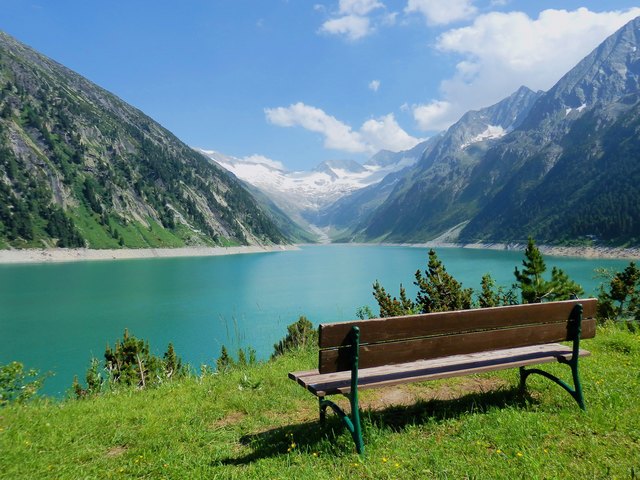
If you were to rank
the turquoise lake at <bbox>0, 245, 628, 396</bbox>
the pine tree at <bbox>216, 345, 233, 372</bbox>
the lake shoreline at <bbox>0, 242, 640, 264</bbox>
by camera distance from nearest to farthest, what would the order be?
the pine tree at <bbox>216, 345, 233, 372</bbox>
the turquoise lake at <bbox>0, 245, 628, 396</bbox>
the lake shoreline at <bbox>0, 242, 640, 264</bbox>

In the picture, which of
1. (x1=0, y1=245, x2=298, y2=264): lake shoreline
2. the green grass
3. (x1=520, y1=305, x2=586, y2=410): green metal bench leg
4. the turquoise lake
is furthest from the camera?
(x1=0, y1=245, x2=298, y2=264): lake shoreline

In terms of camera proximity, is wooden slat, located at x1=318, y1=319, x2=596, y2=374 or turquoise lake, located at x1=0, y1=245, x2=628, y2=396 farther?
turquoise lake, located at x1=0, y1=245, x2=628, y2=396

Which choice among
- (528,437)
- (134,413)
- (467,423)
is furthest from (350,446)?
(134,413)

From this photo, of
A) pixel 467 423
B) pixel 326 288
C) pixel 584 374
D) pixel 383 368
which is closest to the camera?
pixel 467 423

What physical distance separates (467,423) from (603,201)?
21743 cm

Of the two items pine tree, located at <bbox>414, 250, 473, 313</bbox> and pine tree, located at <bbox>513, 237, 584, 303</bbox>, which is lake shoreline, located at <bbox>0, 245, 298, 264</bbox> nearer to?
pine tree, located at <bbox>414, 250, 473, 313</bbox>

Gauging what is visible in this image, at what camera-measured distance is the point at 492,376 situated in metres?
8.16

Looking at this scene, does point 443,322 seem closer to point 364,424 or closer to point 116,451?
point 364,424

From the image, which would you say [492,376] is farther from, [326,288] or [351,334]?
[326,288]

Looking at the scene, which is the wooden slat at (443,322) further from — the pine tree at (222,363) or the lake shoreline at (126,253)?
the lake shoreline at (126,253)

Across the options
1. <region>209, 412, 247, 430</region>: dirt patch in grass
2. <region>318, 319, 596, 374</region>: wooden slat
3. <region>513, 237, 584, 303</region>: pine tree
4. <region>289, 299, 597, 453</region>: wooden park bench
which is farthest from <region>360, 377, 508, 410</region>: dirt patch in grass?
<region>513, 237, 584, 303</region>: pine tree

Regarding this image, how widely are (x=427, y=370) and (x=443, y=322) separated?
81cm

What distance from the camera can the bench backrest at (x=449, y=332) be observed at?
16.9 ft

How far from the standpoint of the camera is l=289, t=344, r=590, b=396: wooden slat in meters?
5.46
